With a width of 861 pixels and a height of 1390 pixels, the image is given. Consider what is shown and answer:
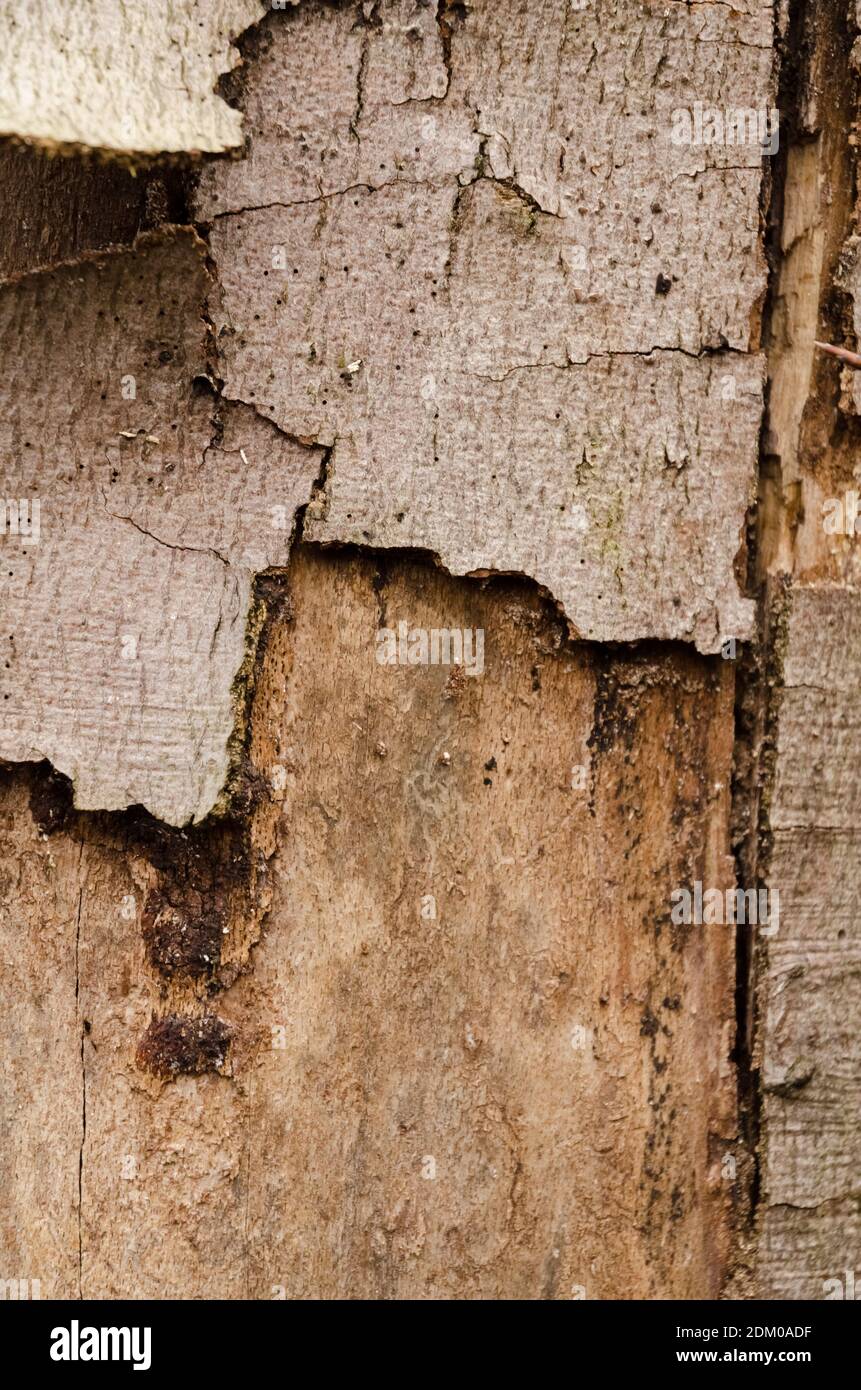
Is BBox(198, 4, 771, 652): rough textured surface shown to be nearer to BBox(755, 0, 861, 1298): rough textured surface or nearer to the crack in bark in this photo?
BBox(755, 0, 861, 1298): rough textured surface

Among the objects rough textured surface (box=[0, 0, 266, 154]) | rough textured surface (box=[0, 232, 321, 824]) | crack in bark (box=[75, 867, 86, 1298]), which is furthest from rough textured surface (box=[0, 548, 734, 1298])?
rough textured surface (box=[0, 0, 266, 154])

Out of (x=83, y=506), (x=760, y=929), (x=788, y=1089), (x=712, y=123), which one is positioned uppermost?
(x=712, y=123)

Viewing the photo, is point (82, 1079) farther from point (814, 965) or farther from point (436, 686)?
point (814, 965)

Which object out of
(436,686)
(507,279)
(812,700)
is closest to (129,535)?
(436,686)

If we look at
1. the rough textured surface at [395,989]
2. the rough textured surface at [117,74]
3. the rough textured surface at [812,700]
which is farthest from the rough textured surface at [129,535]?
the rough textured surface at [812,700]

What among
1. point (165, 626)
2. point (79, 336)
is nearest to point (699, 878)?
point (165, 626)
